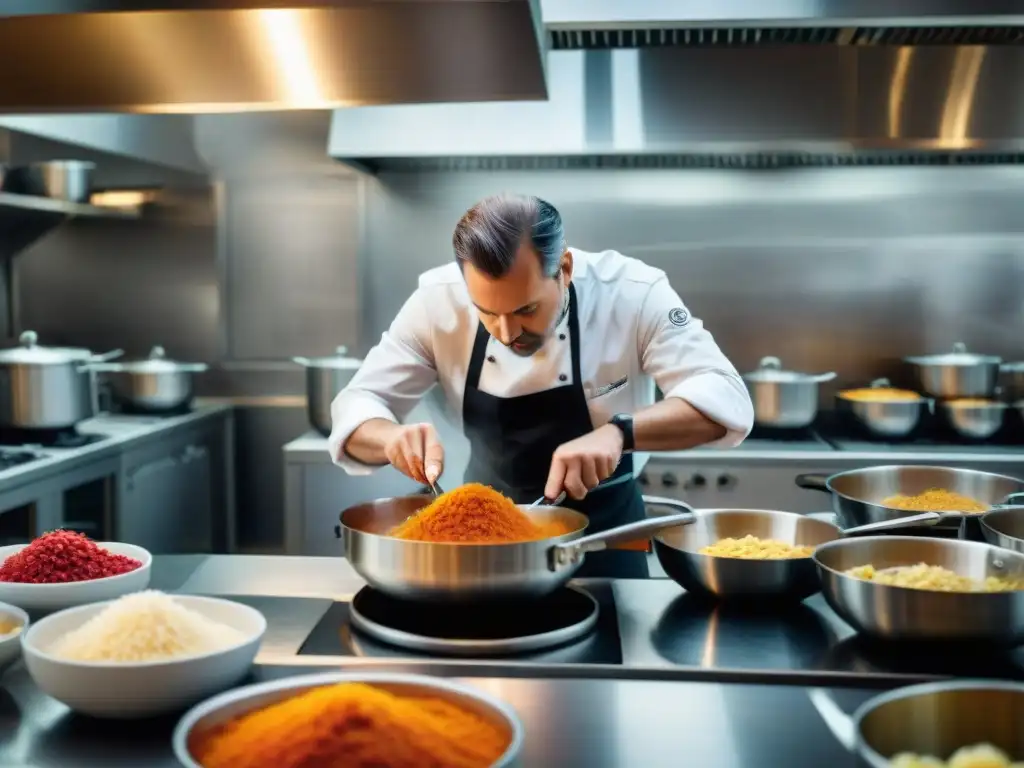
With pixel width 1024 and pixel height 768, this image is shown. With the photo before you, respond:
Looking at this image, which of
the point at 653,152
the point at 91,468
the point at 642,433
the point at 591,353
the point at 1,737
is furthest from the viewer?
the point at 653,152

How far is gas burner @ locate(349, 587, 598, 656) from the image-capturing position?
1338mm

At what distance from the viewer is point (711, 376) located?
2.20m

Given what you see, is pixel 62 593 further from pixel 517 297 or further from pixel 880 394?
pixel 880 394

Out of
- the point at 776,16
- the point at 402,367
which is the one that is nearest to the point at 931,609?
the point at 402,367

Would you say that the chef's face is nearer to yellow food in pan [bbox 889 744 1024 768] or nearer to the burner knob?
yellow food in pan [bbox 889 744 1024 768]

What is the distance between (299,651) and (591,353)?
4.19 feet

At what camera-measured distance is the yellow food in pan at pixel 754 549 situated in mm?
1543

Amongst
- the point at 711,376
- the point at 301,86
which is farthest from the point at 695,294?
the point at 301,86

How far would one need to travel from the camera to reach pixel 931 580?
134cm

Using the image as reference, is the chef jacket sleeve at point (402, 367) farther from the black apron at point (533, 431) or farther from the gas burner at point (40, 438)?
the gas burner at point (40, 438)

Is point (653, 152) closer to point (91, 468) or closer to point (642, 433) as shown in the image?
point (642, 433)

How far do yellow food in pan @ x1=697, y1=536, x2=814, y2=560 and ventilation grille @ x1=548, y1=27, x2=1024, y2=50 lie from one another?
5.74 feet

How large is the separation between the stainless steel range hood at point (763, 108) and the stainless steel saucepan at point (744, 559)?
207 cm

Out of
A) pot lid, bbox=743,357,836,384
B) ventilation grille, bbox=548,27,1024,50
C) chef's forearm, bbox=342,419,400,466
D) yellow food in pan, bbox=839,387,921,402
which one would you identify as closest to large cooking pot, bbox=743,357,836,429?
pot lid, bbox=743,357,836,384
